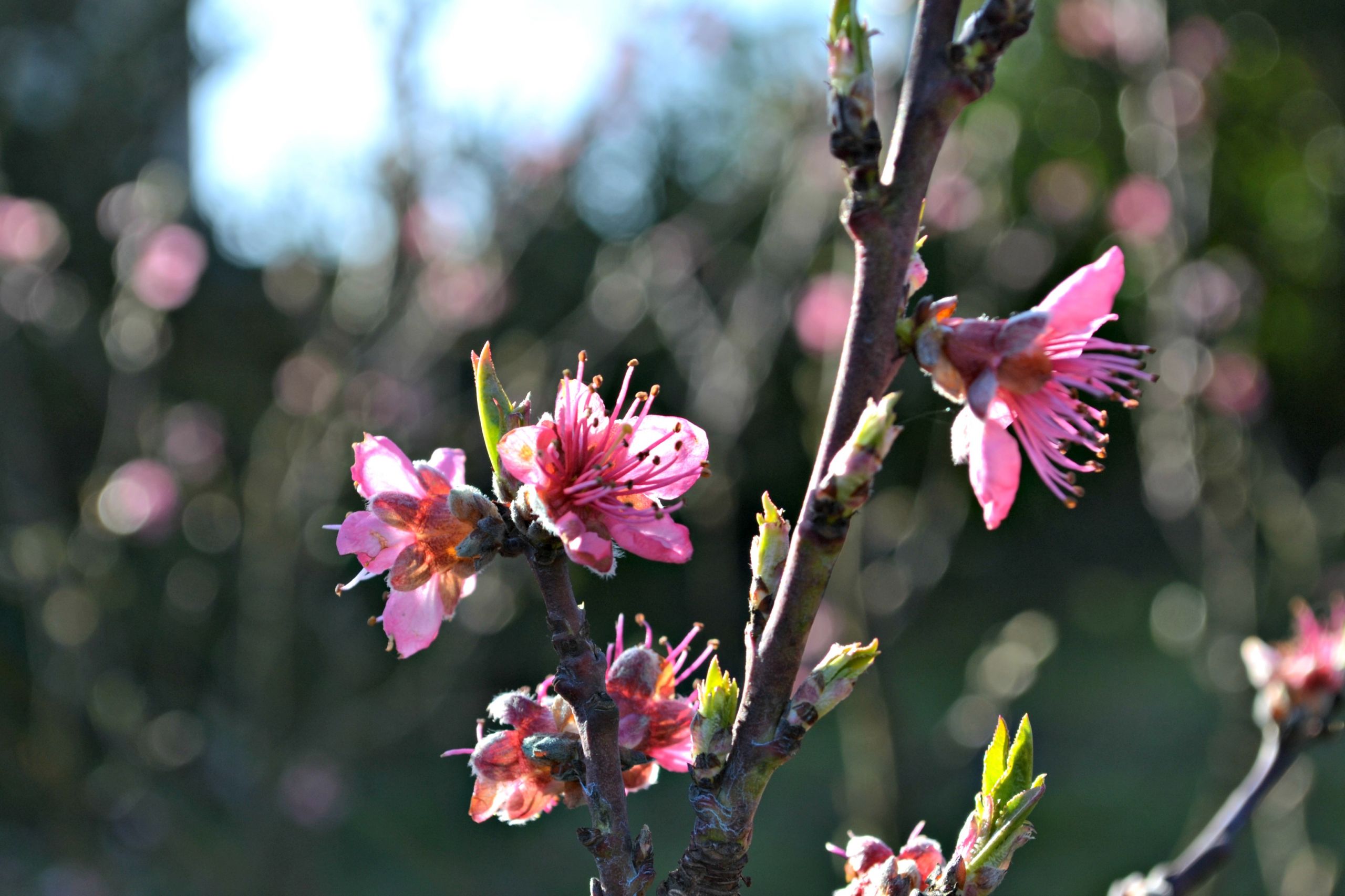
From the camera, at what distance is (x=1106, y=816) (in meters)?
8.05

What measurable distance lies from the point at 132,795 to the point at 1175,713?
9570 mm

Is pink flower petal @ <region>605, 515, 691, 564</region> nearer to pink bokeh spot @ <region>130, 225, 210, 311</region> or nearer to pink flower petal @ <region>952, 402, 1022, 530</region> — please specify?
pink flower petal @ <region>952, 402, 1022, 530</region>

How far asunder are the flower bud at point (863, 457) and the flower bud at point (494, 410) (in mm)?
278

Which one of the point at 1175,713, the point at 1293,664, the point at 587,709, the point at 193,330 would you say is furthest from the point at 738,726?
the point at 1175,713

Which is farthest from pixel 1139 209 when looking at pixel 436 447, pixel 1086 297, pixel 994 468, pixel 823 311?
pixel 994 468

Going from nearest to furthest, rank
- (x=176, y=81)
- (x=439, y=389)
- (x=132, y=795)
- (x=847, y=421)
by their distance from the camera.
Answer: (x=847, y=421), (x=132, y=795), (x=439, y=389), (x=176, y=81)

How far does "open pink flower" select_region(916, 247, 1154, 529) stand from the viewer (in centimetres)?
82

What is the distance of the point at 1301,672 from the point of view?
1.70m

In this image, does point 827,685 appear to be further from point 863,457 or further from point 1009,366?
point 1009,366

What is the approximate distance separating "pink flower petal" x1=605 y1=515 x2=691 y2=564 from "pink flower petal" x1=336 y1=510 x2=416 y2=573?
179 millimetres

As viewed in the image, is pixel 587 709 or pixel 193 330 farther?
pixel 193 330

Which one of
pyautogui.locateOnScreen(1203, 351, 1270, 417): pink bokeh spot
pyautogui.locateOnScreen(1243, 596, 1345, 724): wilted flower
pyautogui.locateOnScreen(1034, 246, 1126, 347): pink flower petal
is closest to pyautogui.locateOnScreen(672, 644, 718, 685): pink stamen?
pyautogui.locateOnScreen(1034, 246, 1126, 347): pink flower petal

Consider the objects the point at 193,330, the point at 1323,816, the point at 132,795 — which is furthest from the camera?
the point at 193,330

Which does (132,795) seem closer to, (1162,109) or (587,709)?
(587,709)
